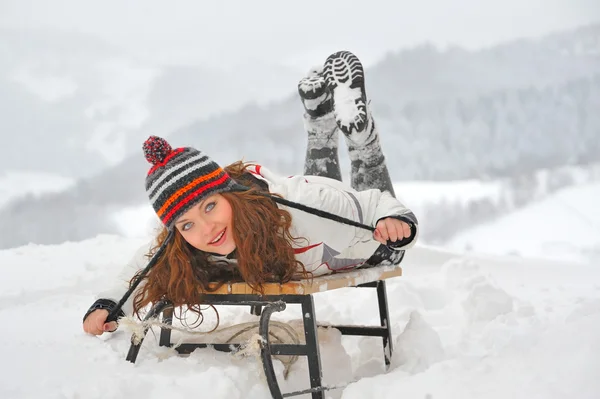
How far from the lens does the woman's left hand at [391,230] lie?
150 centimetres

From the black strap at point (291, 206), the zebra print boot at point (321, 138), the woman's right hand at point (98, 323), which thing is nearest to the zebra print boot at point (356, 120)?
the zebra print boot at point (321, 138)

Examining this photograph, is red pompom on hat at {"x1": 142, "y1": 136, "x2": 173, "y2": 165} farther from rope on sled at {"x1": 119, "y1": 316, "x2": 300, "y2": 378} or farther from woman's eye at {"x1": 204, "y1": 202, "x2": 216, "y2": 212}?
rope on sled at {"x1": 119, "y1": 316, "x2": 300, "y2": 378}

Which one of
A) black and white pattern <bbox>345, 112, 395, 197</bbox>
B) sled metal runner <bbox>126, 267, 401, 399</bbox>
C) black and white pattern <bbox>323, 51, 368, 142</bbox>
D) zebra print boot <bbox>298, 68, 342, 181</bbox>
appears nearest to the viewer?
sled metal runner <bbox>126, 267, 401, 399</bbox>

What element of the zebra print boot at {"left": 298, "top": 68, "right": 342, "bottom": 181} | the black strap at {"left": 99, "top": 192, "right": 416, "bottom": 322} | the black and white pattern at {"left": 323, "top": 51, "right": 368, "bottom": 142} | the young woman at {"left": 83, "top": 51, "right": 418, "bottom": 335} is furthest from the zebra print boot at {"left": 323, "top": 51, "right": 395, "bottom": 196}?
the black strap at {"left": 99, "top": 192, "right": 416, "bottom": 322}

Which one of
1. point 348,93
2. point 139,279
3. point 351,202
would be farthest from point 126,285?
point 348,93

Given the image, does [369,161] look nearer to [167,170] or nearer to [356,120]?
[356,120]

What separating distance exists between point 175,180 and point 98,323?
1.27 feet

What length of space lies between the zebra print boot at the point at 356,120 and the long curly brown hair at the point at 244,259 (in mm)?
654

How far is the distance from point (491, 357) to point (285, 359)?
1.57 ft

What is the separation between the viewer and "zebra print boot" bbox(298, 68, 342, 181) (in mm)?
2334

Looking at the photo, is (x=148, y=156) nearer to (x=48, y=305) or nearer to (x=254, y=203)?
(x=254, y=203)

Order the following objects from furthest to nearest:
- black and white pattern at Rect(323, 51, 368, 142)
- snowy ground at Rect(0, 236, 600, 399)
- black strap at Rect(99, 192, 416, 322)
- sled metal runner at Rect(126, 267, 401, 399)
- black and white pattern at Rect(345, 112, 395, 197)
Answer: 1. black and white pattern at Rect(345, 112, 395, 197)
2. black and white pattern at Rect(323, 51, 368, 142)
3. black strap at Rect(99, 192, 416, 322)
4. sled metal runner at Rect(126, 267, 401, 399)
5. snowy ground at Rect(0, 236, 600, 399)

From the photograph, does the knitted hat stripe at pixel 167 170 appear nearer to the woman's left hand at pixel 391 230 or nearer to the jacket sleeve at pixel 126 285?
the jacket sleeve at pixel 126 285

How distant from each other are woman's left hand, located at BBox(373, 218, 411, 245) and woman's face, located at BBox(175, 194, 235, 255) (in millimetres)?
328
